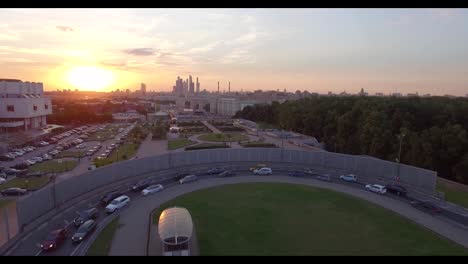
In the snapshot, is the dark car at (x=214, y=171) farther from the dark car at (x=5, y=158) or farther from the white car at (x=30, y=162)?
the dark car at (x=5, y=158)

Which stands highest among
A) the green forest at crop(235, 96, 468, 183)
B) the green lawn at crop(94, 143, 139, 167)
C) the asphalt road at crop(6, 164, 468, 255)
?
the green forest at crop(235, 96, 468, 183)

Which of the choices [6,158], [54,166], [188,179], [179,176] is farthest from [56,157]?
[188,179]

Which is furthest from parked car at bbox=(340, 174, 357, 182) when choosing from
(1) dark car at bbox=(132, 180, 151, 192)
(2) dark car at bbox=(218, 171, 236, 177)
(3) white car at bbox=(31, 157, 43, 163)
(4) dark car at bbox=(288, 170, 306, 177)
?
(3) white car at bbox=(31, 157, 43, 163)

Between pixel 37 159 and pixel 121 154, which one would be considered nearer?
pixel 37 159

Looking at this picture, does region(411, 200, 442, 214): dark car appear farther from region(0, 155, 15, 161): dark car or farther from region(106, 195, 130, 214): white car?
region(0, 155, 15, 161): dark car

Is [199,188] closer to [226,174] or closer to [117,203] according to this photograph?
[226,174]

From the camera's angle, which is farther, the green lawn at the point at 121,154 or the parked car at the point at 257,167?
the green lawn at the point at 121,154

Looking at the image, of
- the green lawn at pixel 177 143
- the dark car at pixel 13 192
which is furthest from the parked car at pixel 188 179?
the green lawn at pixel 177 143
